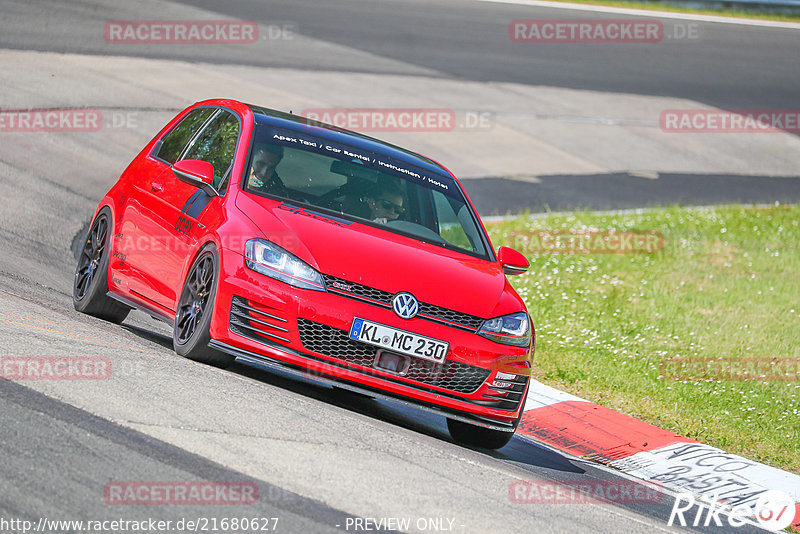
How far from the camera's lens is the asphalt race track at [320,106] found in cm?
517

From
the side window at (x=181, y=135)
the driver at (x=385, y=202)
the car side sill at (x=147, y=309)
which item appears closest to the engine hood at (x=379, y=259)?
the driver at (x=385, y=202)

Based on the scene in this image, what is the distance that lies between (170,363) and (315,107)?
1267 centimetres

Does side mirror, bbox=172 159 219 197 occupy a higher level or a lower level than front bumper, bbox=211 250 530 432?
higher

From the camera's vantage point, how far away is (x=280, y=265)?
21.8ft

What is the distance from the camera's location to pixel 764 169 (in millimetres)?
21609

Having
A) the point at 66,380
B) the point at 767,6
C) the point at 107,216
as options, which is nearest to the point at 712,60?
the point at 767,6

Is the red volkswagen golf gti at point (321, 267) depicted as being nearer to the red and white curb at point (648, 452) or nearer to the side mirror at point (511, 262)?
the side mirror at point (511, 262)

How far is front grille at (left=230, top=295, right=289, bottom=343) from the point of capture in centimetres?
655

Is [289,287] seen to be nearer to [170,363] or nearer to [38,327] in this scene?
[170,363]

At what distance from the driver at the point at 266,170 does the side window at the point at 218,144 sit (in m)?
0.18

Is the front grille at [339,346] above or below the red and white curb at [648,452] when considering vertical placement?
above

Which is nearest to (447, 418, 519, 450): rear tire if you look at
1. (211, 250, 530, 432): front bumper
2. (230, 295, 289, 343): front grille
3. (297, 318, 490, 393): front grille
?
(211, 250, 530, 432): front bumper

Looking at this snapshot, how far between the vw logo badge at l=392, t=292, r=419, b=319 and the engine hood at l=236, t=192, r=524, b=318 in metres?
0.04

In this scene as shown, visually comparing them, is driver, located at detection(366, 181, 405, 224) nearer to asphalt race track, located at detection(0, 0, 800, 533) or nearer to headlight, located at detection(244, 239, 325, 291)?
headlight, located at detection(244, 239, 325, 291)
